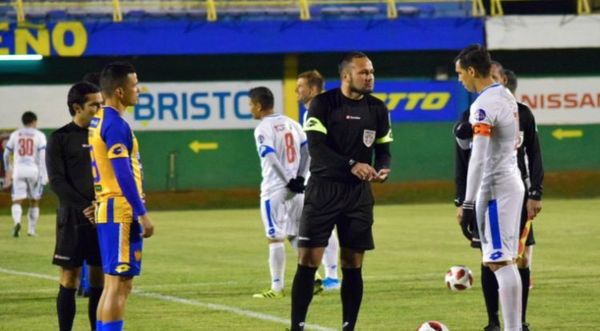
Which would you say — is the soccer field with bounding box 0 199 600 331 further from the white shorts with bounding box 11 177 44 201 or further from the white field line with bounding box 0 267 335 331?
the white shorts with bounding box 11 177 44 201

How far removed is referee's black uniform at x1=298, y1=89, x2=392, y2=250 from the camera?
36.2 ft

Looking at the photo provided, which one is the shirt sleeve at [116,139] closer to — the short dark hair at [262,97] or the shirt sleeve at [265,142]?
the short dark hair at [262,97]

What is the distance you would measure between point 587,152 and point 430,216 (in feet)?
28.0

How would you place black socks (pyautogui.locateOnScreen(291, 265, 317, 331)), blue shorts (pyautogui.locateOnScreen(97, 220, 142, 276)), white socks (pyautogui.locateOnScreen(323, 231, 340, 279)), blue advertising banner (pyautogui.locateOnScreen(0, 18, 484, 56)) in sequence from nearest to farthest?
blue shorts (pyautogui.locateOnScreen(97, 220, 142, 276)) < black socks (pyautogui.locateOnScreen(291, 265, 317, 331)) < white socks (pyautogui.locateOnScreen(323, 231, 340, 279)) < blue advertising banner (pyautogui.locateOnScreen(0, 18, 484, 56))

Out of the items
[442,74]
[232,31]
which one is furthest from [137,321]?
[442,74]

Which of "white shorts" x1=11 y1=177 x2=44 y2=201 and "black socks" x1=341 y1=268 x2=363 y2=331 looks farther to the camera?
"white shorts" x1=11 y1=177 x2=44 y2=201

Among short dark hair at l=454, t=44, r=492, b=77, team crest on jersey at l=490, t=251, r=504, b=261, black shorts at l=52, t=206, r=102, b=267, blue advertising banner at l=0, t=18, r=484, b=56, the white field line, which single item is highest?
blue advertising banner at l=0, t=18, r=484, b=56

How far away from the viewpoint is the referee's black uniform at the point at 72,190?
11117 millimetres

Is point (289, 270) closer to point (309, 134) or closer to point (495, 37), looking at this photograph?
point (309, 134)

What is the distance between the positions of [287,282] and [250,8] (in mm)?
18884

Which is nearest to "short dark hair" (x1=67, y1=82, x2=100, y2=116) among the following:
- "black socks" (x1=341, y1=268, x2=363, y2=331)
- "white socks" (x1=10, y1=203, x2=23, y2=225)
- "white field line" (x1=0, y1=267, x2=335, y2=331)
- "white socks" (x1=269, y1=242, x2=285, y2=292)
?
"black socks" (x1=341, y1=268, x2=363, y2=331)

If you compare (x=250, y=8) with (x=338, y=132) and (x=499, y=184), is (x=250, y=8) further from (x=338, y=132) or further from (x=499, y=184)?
(x=499, y=184)

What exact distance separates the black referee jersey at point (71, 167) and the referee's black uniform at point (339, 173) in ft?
5.93

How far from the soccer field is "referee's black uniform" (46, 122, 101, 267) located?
145cm
